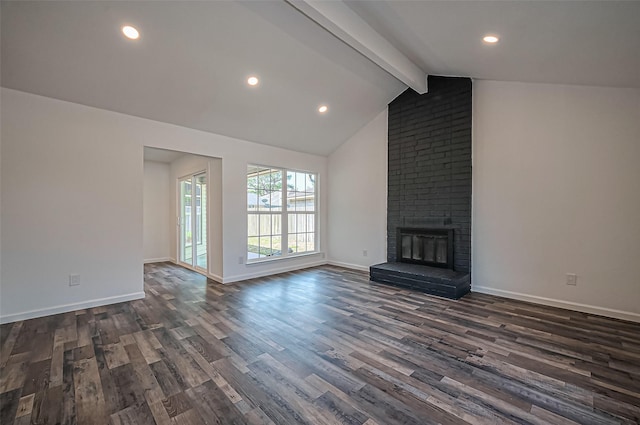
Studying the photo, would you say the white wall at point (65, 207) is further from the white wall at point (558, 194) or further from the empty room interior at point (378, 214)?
the white wall at point (558, 194)

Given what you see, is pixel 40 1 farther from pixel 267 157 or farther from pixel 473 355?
pixel 473 355

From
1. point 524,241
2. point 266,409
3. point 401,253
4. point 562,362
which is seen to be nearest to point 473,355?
point 562,362

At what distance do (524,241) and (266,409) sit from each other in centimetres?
394

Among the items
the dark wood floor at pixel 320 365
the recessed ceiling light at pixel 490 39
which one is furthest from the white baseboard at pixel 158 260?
the recessed ceiling light at pixel 490 39

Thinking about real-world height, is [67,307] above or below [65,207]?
below

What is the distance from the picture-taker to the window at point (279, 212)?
17.6ft

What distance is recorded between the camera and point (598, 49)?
2.62 metres

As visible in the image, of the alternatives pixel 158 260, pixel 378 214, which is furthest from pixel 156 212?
pixel 378 214

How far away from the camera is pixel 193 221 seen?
5.99 m

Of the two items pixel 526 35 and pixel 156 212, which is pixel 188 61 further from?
pixel 156 212

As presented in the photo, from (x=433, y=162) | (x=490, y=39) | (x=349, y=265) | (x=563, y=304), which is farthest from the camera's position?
(x=349, y=265)

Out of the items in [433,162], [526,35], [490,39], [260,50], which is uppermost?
[260,50]

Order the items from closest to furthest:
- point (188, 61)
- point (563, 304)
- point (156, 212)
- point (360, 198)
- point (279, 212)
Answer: point (188, 61) < point (563, 304) < point (279, 212) < point (360, 198) < point (156, 212)

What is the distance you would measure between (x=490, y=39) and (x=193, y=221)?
574 centimetres
